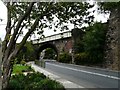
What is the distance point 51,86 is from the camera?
12.4 m

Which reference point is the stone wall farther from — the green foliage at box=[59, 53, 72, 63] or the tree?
the tree

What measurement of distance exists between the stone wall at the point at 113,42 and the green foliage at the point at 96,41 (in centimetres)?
72

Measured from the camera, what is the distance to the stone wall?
103 ft

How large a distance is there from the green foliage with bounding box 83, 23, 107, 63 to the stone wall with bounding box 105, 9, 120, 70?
0.72 meters

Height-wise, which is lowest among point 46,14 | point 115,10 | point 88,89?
point 88,89

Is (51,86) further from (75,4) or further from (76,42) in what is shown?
(76,42)

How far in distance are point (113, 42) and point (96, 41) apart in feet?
7.21

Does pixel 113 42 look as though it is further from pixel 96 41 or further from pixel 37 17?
pixel 37 17

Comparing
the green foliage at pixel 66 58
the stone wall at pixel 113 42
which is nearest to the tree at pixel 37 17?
the stone wall at pixel 113 42

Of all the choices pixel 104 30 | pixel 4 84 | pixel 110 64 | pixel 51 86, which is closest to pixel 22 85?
pixel 51 86

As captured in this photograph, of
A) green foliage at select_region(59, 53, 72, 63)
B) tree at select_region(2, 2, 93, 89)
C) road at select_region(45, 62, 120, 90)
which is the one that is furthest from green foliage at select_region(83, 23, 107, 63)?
tree at select_region(2, 2, 93, 89)

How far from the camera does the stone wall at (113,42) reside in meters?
31.5

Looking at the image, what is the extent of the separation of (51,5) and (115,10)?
2203 cm

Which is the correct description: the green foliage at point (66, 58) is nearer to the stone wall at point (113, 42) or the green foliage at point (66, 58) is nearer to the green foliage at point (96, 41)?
the green foliage at point (96, 41)
